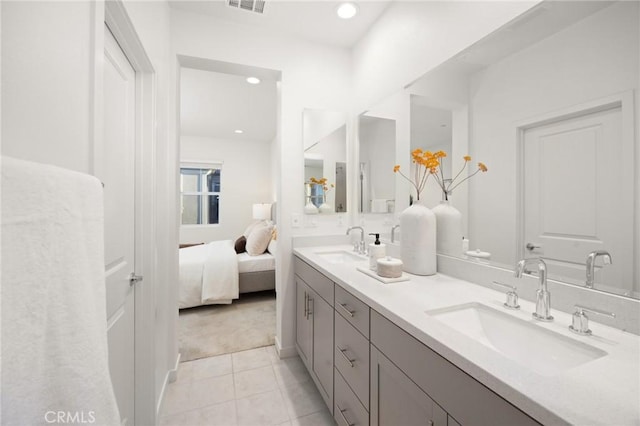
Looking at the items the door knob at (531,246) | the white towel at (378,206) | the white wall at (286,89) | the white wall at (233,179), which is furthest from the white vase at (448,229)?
the white wall at (233,179)

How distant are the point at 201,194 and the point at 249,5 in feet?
14.4

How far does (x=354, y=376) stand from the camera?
1.19 m

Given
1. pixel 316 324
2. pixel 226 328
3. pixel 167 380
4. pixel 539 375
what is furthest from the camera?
pixel 226 328

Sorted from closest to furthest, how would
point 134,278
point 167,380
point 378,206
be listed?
point 134,278 → point 167,380 → point 378,206

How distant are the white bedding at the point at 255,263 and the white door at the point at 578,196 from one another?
3001mm

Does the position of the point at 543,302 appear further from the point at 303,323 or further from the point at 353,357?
the point at 303,323

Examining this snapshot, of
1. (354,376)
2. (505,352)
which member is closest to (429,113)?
(505,352)

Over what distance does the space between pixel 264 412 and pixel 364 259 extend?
113 cm

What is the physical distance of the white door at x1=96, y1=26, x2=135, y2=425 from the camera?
111 centimetres

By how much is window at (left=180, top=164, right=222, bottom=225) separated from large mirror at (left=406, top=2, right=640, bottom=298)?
A: 5234 millimetres

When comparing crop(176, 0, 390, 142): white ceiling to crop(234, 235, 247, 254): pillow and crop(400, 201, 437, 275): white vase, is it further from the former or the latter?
crop(234, 235, 247, 254): pillow

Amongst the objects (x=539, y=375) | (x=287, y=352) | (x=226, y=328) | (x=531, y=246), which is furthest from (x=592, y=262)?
(x=226, y=328)

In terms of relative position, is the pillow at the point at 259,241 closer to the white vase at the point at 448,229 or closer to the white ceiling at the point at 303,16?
the white ceiling at the point at 303,16

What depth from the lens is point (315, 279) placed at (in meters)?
1.69
